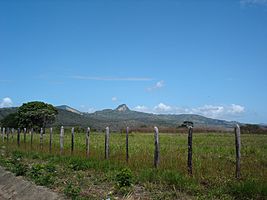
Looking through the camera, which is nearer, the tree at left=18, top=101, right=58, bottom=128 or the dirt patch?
the dirt patch

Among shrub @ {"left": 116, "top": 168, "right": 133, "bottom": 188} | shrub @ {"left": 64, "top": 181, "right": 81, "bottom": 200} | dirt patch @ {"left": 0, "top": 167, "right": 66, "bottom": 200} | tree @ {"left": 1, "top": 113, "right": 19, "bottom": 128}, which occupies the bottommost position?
dirt patch @ {"left": 0, "top": 167, "right": 66, "bottom": 200}

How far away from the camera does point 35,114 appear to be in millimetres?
62375

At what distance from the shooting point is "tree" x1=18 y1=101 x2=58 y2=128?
6266 cm

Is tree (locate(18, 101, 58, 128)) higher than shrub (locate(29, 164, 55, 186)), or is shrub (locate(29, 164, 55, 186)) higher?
tree (locate(18, 101, 58, 128))

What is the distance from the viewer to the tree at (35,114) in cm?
6266

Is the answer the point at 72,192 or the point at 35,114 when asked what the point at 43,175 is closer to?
the point at 72,192

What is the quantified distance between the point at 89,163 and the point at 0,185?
11.2ft

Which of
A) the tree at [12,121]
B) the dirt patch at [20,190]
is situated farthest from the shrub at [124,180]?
the tree at [12,121]

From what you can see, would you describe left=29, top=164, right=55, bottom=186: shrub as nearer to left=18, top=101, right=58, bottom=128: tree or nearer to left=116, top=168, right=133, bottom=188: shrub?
left=116, top=168, right=133, bottom=188: shrub

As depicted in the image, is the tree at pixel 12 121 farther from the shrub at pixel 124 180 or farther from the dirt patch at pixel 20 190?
the shrub at pixel 124 180

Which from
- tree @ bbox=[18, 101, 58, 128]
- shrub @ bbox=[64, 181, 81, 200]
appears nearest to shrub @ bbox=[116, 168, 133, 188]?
shrub @ bbox=[64, 181, 81, 200]

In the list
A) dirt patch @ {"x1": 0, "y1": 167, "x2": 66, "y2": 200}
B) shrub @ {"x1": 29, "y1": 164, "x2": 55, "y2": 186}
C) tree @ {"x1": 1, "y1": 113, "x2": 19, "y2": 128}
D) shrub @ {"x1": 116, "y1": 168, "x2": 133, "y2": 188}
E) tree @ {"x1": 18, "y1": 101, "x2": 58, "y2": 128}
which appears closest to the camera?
shrub @ {"x1": 116, "y1": 168, "x2": 133, "y2": 188}

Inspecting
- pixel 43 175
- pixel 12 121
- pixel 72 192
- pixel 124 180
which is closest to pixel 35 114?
pixel 12 121

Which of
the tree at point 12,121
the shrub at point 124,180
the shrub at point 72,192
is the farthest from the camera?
the tree at point 12,121
